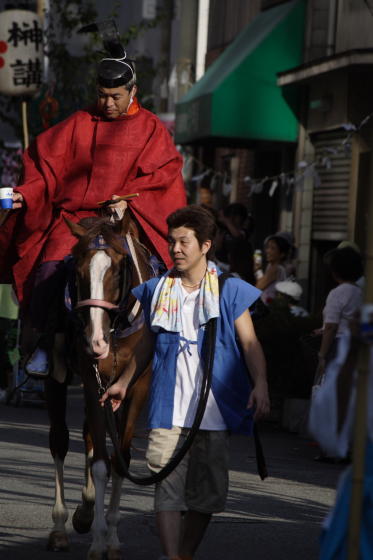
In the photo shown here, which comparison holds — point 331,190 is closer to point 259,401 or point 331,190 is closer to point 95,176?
point 95,176

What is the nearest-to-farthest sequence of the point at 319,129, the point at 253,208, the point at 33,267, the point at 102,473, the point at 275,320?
the point at 102,473 < the point at 33,267 < the point at 275,320 < the point at 319,129 < the point at 253,208

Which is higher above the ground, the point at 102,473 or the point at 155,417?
the point at 155,417

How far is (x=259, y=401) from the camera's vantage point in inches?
238

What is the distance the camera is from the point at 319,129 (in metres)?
19.0

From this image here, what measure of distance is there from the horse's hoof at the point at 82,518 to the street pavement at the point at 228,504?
0.07 m

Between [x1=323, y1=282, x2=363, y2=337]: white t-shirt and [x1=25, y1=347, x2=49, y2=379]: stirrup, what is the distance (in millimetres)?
3491

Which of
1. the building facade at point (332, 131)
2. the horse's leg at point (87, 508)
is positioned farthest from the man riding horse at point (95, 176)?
the building facade at point (332, 131)

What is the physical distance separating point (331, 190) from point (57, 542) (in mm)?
11876

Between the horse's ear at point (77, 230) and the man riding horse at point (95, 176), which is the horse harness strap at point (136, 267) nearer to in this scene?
the horse's ear at point (77, 230)

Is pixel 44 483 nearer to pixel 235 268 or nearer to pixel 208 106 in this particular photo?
pixel 235 268

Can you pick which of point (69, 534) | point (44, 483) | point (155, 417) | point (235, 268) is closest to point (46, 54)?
point (235, 268)

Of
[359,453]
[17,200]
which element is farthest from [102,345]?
[359,453]

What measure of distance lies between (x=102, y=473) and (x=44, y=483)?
2428mm

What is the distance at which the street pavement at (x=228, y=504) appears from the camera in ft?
24.6
